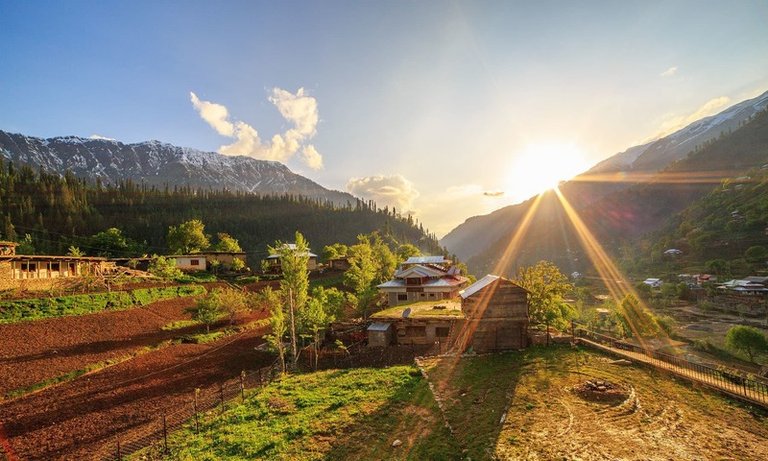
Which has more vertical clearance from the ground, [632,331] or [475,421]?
[475,421]

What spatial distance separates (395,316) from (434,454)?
22623 millimetres

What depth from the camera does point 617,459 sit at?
38.0ft

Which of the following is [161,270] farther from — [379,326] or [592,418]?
[592,418]

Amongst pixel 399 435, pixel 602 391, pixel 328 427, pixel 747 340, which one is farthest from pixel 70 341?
pixel 747 340

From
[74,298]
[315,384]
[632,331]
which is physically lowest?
[632,331]

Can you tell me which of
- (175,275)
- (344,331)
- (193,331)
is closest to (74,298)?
(193,331)

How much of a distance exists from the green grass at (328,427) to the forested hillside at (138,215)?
69.2m

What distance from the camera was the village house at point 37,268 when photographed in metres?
36.6

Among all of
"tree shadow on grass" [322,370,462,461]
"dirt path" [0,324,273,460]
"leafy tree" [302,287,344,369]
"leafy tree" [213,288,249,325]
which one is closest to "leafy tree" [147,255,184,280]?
"leafy tree" [213,288,249,325]

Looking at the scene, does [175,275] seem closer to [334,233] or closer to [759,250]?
[334,233]

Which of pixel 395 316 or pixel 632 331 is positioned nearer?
pixel 395 316

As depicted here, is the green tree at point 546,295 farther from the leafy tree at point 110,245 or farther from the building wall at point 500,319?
the leafy tree at point 110,245

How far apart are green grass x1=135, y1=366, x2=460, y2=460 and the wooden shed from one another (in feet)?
27.9

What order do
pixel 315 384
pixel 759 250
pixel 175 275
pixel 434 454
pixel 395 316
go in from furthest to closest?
1. pixel 759 250
2. pixel 175 275
3. pixel 395 316
4. pixel 315 384
5. pixel 434 454
